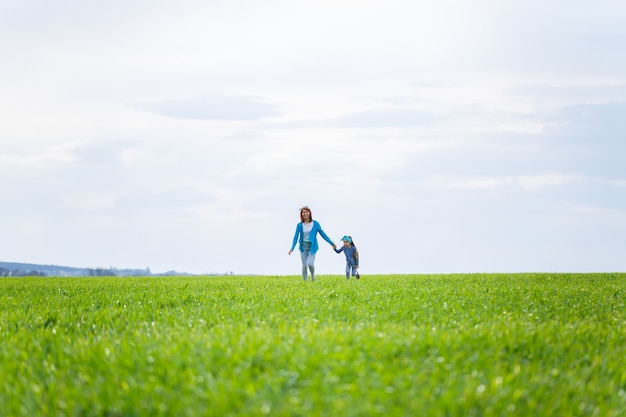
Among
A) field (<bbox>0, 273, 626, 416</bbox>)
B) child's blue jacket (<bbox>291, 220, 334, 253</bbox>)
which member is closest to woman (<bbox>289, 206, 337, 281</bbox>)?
child's blue jacket (<bbox>291, 220, 334, 253</bbox>)

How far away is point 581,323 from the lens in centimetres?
1252

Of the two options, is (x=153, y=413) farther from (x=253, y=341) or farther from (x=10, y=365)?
(x=10, y=365)

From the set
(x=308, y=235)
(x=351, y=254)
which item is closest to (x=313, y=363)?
(x=308, y=235)

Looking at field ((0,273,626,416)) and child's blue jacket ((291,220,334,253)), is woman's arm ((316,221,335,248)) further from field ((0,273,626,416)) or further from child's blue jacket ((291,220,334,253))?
field ((0,273,626,416))

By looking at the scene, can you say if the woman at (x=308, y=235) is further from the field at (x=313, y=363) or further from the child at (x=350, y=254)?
the field at (x=313, y=363)

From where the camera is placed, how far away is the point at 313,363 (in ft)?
24.5

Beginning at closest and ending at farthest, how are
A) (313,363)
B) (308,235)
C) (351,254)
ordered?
(313,363), (308,235), (351,254)

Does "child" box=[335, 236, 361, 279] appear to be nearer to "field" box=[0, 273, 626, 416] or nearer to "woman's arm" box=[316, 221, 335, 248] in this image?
"woman's arm" box=[316, 221, 335, 248]

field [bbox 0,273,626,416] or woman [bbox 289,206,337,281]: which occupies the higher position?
woman [bbox 289,206,337,281]

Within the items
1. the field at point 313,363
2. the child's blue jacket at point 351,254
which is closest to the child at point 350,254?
the child's blue jacket at point 351,254

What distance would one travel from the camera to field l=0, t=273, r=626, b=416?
6492 mm

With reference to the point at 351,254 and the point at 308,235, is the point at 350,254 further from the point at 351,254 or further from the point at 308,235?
the point at 308,235

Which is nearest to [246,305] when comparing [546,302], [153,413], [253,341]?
[253,341]

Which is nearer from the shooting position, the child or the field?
the field
